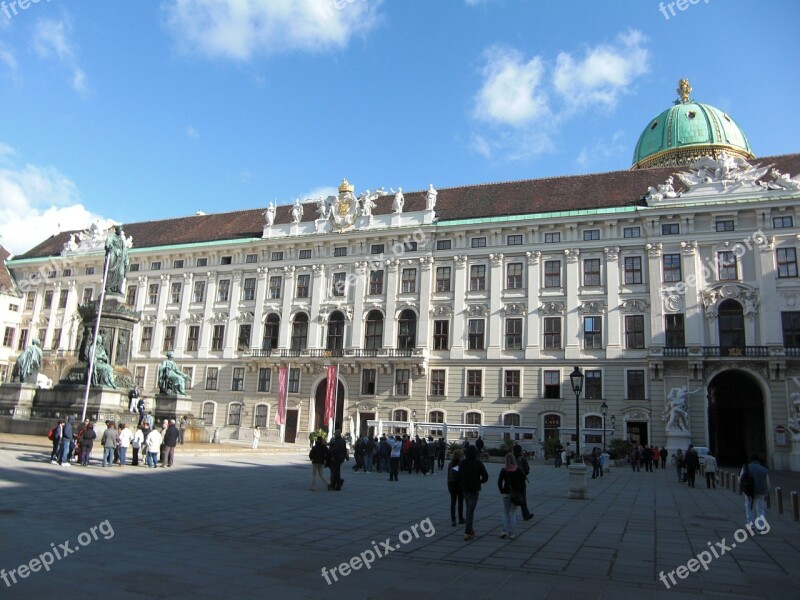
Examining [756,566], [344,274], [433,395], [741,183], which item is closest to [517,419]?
[433,395]

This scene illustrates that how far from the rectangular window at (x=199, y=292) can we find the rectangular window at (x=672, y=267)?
37.1 m

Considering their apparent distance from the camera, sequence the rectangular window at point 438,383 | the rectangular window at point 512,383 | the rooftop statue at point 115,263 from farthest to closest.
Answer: the rectangular window at point 438,383 → the rectangular window at point 512,383 → the rooftop statue at point 115,263

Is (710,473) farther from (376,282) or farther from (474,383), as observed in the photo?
(376,282)

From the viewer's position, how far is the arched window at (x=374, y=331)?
48.9 metres

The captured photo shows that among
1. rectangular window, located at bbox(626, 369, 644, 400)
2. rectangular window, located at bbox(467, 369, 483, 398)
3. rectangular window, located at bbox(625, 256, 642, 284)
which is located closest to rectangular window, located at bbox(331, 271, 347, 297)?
rectangular window, located at bbox(467, 369, 483, 398)

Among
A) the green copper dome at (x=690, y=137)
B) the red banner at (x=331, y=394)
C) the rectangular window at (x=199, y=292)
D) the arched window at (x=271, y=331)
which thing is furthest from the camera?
the green copper dome at (x=690, y=137)

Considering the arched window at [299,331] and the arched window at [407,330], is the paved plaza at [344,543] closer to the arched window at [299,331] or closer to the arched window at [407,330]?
the arched window at [407,330]

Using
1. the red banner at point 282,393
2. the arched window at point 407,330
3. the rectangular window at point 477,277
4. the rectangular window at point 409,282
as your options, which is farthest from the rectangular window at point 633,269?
the red banner at point 282,393

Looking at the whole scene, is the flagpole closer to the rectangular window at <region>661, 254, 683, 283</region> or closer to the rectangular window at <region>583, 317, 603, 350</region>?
Result: the rectangular window at <region>583, 317, 603, 350</region>

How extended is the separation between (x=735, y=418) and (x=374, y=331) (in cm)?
2660

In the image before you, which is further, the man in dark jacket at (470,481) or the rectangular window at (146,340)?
the rectangular window at (146,340)

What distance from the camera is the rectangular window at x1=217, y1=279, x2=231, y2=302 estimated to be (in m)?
54.4

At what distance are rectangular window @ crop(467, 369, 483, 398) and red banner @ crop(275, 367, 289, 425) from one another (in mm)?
14363

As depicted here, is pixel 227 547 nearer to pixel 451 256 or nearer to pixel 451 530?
pixel 451 530
